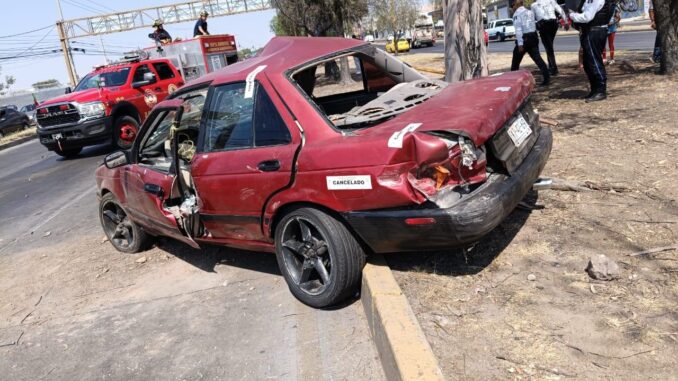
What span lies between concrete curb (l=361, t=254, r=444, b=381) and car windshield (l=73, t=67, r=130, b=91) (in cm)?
1081

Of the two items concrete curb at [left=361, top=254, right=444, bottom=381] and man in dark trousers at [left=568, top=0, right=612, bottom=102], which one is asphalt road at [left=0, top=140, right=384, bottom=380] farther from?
man in dark trousers at [left=568, top=0, right=612, bottom=102]

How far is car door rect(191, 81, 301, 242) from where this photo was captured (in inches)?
143

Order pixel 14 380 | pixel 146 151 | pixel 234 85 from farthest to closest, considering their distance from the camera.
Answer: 1. pixel 146 151
2. pixel 234 85
3. pixel 14 380

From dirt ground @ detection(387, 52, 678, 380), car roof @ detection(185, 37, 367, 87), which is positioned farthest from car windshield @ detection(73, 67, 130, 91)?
dirt ground @ detection(387, 52, 678, 380)

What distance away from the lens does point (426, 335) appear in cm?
298

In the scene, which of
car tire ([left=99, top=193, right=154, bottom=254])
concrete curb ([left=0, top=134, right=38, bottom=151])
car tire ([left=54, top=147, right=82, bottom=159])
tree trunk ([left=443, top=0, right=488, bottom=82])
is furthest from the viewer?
concrete curb ([left=0, top=134, right=38, bottom=151])

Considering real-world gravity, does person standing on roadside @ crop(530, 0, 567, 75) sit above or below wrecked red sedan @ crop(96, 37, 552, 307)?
above

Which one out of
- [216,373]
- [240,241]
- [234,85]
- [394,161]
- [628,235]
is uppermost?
[234,85]

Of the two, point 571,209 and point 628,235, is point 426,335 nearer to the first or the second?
point 628,235

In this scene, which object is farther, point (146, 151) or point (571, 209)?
point (146, 151)

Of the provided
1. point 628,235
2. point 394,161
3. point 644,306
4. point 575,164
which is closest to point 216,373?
point 394,161

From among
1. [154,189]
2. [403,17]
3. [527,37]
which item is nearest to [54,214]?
[154,189]

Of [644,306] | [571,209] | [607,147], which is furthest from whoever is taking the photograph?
[607,147]

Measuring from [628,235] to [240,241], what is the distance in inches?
114
